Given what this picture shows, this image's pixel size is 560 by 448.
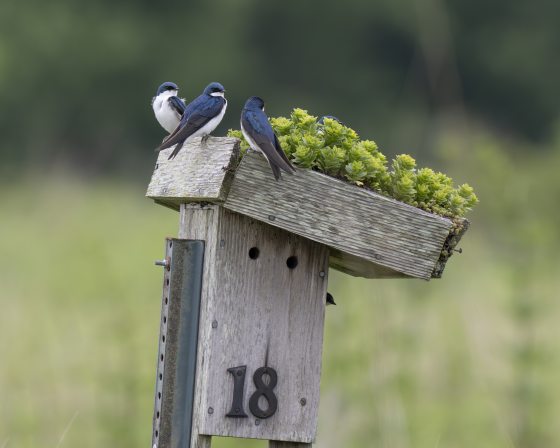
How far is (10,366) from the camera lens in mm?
6180

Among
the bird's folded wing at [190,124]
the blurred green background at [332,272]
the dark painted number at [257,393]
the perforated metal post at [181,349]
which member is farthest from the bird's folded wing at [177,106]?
the blurred green background at [332,272]

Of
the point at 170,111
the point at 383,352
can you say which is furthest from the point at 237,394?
the point at 383,352

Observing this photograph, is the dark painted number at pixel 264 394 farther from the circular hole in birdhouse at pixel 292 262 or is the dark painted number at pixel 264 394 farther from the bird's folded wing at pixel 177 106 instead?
the bird's folded wing at pixel 177 106

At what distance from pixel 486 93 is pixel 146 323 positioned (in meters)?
19.4

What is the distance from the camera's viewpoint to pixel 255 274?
3465 millimetres

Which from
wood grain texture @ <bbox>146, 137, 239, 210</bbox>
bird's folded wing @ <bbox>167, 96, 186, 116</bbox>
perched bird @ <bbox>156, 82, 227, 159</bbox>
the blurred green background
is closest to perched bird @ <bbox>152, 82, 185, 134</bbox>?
bird's folded wing @ <bbox>167, 96, 186, 116</bbox>

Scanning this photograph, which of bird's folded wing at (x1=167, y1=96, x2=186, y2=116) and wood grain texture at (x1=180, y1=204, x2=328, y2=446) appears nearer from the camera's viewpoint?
wood grain texture at (x1=180, y1=204, x2=328, y2=446)

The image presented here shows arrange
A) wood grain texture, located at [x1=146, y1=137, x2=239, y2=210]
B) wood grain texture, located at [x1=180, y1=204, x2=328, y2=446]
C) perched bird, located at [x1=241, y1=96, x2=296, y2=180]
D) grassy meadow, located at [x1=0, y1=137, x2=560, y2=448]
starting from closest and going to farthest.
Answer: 1. perched bird, located at [x1=241, y1=96, x2=296, y2=180]
2. wood grain texture, located at [x1=146, y1=137, x2=239, y2=210]
3. wood grain texture, located at [x1=180, y1=204, x2=328, y2=446]
4. grassy meadow, located at [x1=0, y1=137, x2=560, y2=448]

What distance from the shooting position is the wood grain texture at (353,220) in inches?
131

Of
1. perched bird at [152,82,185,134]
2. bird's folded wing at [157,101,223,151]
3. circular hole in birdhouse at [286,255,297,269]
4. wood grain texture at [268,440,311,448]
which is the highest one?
perched bird at [152,82,185,134]

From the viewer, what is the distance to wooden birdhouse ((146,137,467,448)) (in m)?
3.34

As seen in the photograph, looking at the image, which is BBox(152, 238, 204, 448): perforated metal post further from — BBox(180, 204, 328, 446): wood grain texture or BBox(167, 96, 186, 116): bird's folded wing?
BBox(167, 96, 186, 116): bird's folded wing

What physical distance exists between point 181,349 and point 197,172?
1.63 ft

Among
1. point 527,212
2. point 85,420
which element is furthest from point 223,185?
point 85,420
